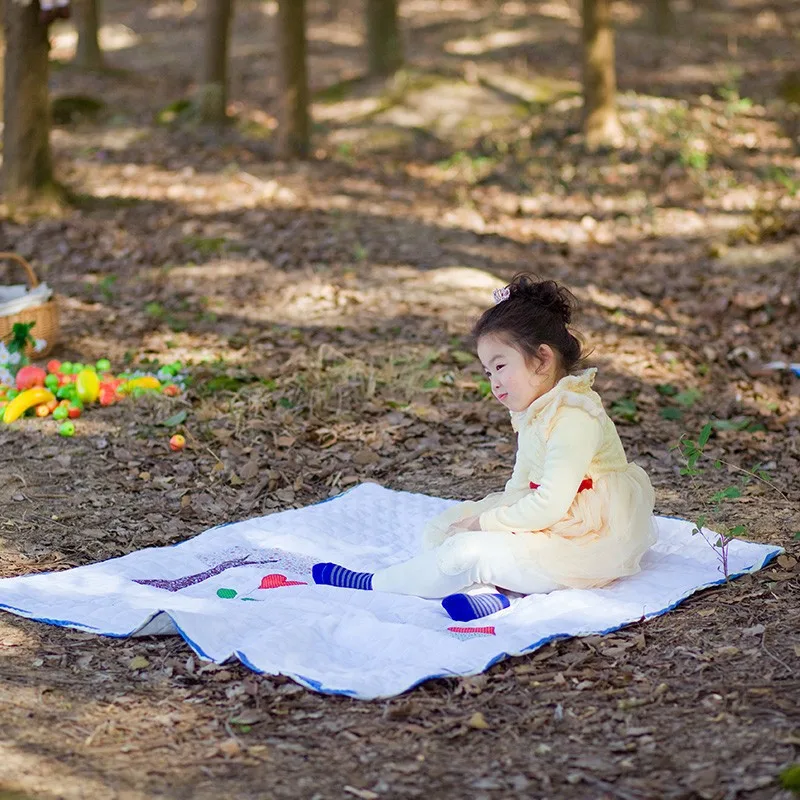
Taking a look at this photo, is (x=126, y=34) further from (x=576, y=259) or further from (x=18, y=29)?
(x=576, y=259)

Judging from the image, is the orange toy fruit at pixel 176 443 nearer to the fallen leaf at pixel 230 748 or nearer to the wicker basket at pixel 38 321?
the wicker basket at pixel 38 321

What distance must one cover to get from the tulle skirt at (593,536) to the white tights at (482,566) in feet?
0.10

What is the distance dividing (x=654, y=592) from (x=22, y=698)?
88.5 inches

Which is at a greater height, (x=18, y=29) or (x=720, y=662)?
(x=18, y=29)

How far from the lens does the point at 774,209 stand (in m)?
10.3

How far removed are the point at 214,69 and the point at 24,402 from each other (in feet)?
32.5

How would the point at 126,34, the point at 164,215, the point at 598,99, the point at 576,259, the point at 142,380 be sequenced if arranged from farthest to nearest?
the point at 126,34 < the point at 598,99 < the point at 164,215 < the point at 576,259 < the point at 142,380

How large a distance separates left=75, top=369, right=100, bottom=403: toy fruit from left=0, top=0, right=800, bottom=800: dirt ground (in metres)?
0.26

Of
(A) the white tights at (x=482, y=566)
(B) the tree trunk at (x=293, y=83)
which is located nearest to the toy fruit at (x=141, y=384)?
(A) the white tights at (x=482, y=566)

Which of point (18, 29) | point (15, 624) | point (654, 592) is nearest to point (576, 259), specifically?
point (18, 29)

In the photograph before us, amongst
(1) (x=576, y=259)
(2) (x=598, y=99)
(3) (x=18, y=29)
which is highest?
(3) (x=18, y=29)

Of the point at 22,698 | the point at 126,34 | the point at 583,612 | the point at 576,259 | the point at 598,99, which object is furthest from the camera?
the point at 126,34

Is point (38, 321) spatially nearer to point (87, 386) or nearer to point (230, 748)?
point (87, 386)

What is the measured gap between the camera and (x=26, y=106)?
405 inches
